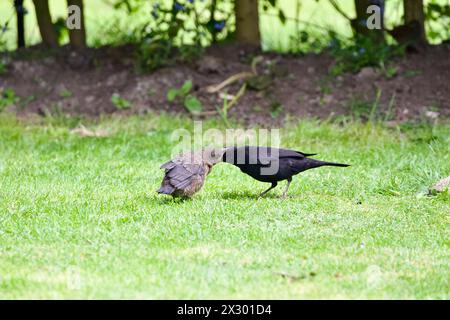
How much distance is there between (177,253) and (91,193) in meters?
1.66

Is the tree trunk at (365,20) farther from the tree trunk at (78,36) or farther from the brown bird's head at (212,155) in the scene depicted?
the brown bird's head at (212,155)

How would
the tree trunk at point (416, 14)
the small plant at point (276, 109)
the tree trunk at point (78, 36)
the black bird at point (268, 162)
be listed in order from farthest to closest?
the tree trunk at point (78, 36)
the tree trunk at point (416, 14)
the small plant at point (276, 109)
the black bird at point (268, 162)

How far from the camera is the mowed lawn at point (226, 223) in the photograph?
171 inches

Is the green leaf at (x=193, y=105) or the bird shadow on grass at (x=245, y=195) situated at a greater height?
the green leaf at (x=193, y=105)

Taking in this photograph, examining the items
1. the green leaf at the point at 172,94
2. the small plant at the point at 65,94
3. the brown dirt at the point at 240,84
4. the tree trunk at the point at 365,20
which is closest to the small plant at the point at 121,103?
the brown dirt at the point at 240,84

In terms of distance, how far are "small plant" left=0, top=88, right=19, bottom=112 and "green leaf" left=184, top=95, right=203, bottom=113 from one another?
1804 millimetres

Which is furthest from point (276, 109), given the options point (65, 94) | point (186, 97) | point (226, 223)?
point (226, 223)

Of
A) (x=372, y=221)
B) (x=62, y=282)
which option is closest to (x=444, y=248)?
(x=372, y=221)

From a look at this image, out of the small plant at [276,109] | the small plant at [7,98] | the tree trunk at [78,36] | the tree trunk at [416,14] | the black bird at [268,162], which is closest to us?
the black bird at [268,162]

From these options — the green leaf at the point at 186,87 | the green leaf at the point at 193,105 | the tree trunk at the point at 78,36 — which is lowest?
the green leaf at the point at 193,105

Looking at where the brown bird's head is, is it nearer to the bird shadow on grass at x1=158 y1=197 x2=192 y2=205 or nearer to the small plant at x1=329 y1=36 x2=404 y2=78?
the bird shadow on grass at x1=158 y1=197 x2=192 y2=205

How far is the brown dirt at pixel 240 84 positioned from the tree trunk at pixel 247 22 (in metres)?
0.22

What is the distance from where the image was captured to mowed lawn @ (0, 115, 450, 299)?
4352 mm
